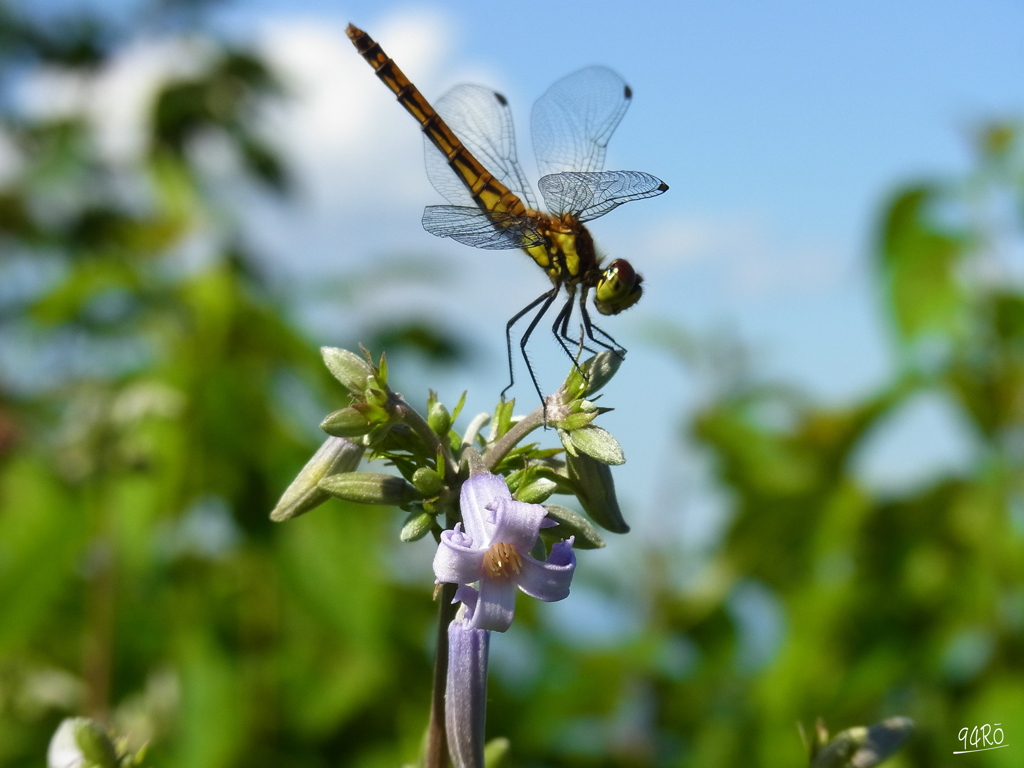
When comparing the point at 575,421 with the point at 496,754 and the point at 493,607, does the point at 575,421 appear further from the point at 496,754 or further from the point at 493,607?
the point at 496,754

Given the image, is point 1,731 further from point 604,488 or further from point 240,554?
point 604,488

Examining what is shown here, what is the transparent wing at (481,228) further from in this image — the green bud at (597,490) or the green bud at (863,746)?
the green bud at (863,746)

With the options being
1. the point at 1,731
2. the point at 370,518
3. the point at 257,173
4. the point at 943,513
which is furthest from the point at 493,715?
the point at 257,173

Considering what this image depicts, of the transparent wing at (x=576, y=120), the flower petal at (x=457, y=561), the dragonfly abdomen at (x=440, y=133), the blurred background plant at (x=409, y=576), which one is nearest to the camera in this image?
the flower petal at (x=457, y=561)

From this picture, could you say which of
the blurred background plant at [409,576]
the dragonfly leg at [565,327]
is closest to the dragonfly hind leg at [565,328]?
the dragonfly leg at [565,327]

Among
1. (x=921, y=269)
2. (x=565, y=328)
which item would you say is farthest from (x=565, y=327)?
(x=921, y=269)

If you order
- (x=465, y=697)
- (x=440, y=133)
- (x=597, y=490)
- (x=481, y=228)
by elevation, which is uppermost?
(x=440, y=133)

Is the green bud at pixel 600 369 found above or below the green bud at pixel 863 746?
above
